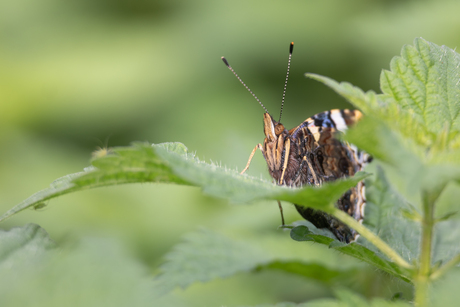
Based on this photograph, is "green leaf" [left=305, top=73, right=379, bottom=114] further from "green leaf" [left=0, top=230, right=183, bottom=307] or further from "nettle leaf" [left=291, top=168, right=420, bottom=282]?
"green leaf" [left=0, top=230, right=183, bottom=307]

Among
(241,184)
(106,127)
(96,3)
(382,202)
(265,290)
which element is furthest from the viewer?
(96,3)

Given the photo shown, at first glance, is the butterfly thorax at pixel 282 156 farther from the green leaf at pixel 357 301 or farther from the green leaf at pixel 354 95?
the green leaf at pixel 357 301

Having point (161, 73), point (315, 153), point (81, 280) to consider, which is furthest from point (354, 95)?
point (161, 73)

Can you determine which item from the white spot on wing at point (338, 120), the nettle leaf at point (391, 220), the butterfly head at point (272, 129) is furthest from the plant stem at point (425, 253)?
the butterfly head at point (272, 129)

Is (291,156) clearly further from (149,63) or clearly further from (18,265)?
(149,63)

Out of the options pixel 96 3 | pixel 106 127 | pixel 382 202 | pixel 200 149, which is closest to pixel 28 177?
pixel 106 127

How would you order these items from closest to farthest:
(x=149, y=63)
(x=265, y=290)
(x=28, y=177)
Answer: (x=265, y=290) < (x=28, y=177) < (x=149, y=63)

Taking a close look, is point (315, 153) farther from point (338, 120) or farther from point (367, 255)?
point (367, 255)

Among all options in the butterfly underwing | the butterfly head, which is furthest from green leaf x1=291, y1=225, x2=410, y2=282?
the butterfly head
